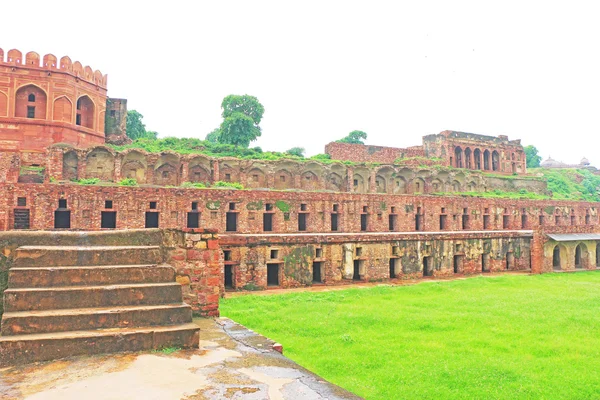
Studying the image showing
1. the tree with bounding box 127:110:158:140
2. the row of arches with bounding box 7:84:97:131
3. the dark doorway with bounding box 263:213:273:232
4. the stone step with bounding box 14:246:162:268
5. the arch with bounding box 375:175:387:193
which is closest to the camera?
the stone step with bounding box 14:246:162:268

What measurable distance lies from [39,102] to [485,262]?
31163 millimetres

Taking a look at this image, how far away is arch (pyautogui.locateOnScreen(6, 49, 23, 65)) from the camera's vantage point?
30266 millimetres

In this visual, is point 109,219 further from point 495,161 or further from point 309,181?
point 495,161

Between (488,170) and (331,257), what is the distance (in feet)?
119

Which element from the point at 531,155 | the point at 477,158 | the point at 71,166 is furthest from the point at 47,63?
the point at 531,155

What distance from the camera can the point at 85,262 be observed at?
5891 mm

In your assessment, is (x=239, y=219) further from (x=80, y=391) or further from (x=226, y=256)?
(x=80, y=391)

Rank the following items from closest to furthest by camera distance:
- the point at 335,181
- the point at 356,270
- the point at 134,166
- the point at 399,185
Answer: the point at 356,270 < the point at 134,166 < the point at 335,181 < the point at 399,185

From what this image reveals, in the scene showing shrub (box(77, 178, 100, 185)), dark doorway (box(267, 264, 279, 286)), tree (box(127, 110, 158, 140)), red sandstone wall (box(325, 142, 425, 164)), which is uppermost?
tree (box(127, 110, 158, 140))

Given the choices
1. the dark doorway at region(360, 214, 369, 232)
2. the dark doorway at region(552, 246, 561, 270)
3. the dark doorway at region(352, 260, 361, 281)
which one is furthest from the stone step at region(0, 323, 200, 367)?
the dark doorway at region(552, 246, 561, 270)

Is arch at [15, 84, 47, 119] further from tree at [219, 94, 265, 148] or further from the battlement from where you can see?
tree at [219, 94, 265, 148]

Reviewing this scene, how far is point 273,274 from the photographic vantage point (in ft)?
69.5

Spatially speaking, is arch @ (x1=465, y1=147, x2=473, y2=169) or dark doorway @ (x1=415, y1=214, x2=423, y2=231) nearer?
dark doorway @ (x1=415, y1=214, x2=423, y2=231)

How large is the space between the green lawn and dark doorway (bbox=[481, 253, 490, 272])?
28.2ft
